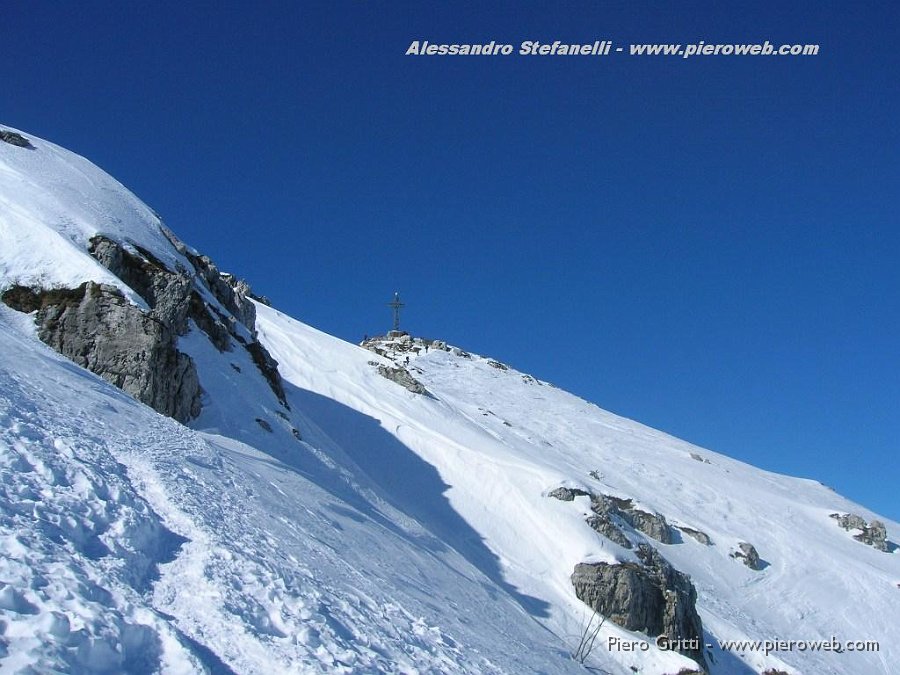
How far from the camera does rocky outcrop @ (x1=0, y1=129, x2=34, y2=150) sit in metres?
29.5

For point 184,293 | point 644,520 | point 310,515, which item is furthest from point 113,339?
point 644,520

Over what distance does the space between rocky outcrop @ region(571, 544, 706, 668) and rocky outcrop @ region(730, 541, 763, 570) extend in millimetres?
11138

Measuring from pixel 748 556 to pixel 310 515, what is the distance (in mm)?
29694

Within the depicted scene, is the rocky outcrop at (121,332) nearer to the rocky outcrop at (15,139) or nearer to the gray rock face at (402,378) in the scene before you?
the rocky outcrop at (15,139)

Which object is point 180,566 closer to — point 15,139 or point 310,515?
point 310,515

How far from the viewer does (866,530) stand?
4466cm

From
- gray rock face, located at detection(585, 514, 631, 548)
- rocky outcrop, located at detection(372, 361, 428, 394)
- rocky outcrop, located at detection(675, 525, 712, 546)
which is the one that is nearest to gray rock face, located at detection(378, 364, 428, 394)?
rocky outcrop, located at detection(372, 361, 428, 394)

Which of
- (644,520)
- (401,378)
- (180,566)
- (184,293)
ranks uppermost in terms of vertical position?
(401,378)

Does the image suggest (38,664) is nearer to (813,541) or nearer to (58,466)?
(58,466)

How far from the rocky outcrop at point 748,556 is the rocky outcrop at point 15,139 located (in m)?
41.4

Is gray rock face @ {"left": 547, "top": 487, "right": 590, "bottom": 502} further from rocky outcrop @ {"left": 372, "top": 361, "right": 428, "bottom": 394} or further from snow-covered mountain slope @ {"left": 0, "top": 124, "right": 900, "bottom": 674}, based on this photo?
rocky outcrop @ {"left": 372, "top": 361, "right": 428, "bottom": 394}

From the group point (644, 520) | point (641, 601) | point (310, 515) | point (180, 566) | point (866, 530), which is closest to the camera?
point (180, 566)

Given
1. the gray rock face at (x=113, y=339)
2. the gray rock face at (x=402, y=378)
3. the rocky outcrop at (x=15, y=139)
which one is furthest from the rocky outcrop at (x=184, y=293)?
the gray rock face at (x=402, y=378)

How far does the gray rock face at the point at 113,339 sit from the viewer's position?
1862 centimetres
